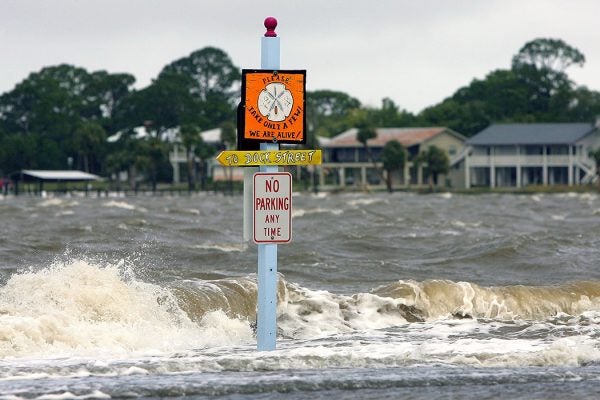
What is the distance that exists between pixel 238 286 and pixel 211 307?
46.5 inches

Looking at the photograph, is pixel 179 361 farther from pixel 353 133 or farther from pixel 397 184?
pixel 353 133

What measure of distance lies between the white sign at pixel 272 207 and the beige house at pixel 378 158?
105 meters

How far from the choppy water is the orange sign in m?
1.90

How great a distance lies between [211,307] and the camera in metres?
15.2

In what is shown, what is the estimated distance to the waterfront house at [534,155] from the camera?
11175cm

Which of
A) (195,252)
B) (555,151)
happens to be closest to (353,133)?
(555,151)

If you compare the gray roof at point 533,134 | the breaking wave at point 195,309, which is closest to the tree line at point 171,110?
the gray roof at point 533,134

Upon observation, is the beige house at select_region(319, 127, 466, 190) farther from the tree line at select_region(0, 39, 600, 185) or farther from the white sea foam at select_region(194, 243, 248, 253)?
the white sea foam at select_region(194, 243, 248, 253)

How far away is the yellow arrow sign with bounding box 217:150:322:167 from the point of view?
11414 mm

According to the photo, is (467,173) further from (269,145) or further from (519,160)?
(269,145)

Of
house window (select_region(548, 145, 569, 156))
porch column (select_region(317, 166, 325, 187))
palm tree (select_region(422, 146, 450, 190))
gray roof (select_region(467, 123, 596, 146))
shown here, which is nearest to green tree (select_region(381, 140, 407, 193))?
palm tree (select_region(422, 146, 450, 190))

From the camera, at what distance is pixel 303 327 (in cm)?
1502

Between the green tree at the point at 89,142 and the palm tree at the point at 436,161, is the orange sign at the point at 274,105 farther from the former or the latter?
the green tree at the point at 89,142

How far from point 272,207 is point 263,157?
439 millimetres
